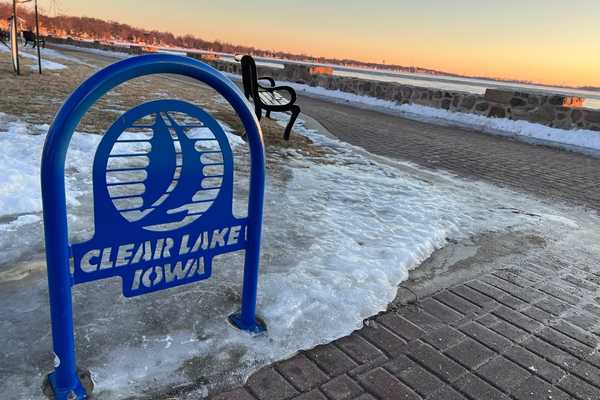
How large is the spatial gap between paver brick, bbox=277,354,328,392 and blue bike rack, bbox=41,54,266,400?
1.82 ft

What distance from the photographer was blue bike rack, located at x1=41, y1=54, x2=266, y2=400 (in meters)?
1.51

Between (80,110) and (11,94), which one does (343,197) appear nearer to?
(80,110)

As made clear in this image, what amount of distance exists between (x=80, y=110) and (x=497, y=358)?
7.01 feet

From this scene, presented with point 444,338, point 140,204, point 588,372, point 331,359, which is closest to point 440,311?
point 444,338

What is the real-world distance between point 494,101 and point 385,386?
11067 mm

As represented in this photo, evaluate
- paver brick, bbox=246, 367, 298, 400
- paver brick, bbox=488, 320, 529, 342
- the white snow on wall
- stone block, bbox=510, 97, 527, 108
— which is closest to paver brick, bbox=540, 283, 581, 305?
paver brick, bbox=488, 320, 529, 342

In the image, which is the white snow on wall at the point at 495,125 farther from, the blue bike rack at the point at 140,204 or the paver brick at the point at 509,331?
the blue bike rack at the point at 140,204

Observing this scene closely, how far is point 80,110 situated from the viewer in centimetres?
149

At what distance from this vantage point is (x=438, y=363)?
7.13ft

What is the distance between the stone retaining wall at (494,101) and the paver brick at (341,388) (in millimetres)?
9939

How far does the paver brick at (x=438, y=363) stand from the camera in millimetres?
2100

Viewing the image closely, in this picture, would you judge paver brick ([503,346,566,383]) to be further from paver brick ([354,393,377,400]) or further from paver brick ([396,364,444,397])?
paver brick ([354,393,377,400])

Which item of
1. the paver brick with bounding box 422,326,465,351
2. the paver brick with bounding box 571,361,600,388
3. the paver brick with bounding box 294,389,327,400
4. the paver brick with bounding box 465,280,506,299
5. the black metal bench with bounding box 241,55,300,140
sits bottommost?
the paver brick with bounding box 294,389,327,400

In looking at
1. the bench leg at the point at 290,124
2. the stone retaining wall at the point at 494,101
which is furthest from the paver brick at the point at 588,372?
the stone retaining wall at the point at 494,101
